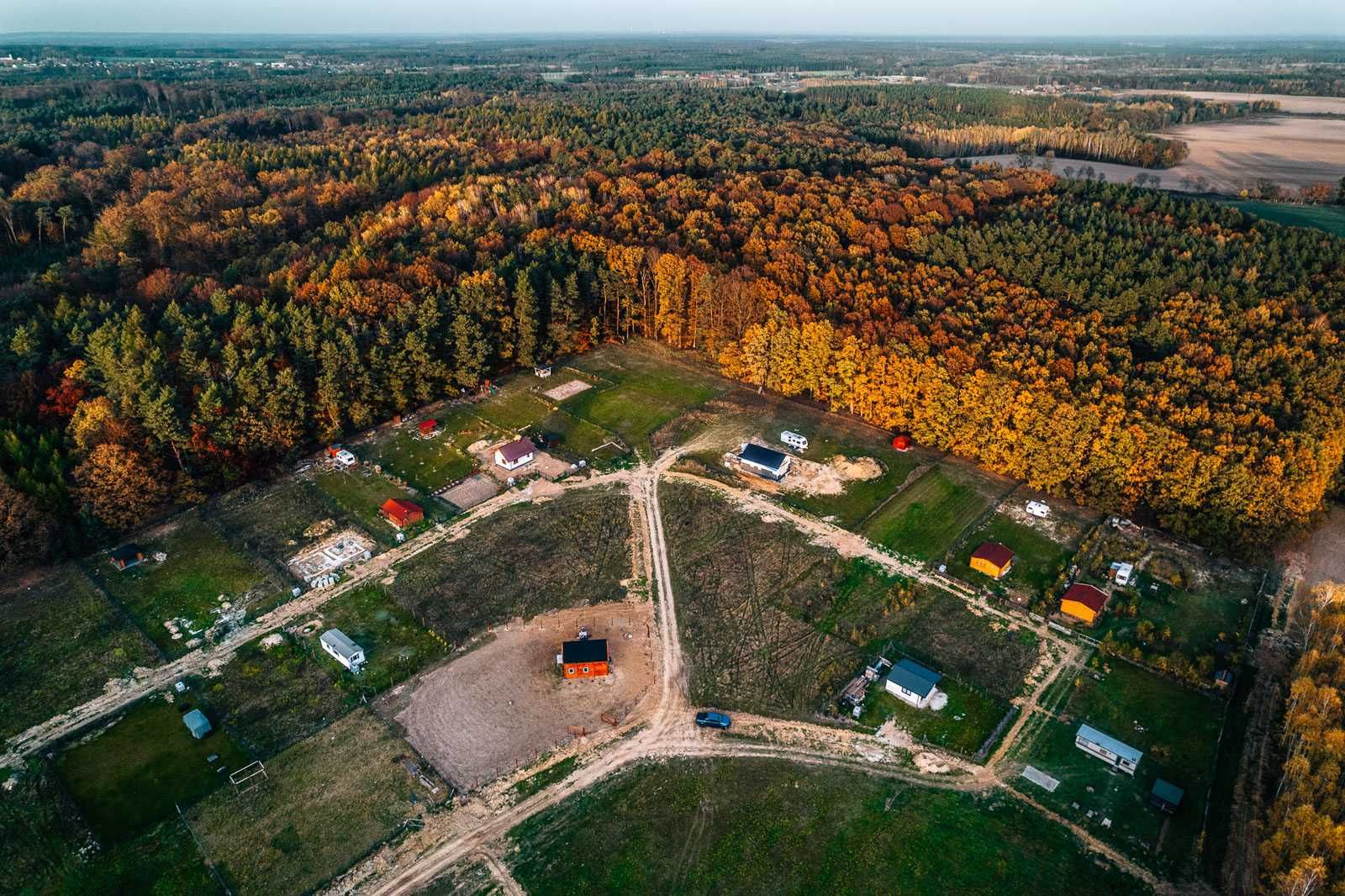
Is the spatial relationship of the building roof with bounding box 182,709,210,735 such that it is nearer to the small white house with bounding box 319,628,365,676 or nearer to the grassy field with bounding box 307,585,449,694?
the grassy field with bounding box 307,585,449,694

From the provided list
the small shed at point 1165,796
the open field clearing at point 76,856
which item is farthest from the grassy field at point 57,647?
the small shed at point 1165,796

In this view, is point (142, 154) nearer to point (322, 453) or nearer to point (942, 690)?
point (322, 453)

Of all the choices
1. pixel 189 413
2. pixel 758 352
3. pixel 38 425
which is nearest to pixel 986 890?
pixel 758 352

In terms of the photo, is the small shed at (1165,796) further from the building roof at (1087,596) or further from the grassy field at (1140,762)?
the building roof at (1087,596)

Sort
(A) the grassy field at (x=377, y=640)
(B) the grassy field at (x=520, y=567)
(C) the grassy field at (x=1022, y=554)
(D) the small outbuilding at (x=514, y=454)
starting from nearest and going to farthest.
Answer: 1. (A) the grassy field at (x=377, y=640)
2. (B) the grassy field at (x=520, y=567)
3. (C) the grassy field at (x=1022, y=554)
4. (D) the small outbuilding at (x=514, y=454)

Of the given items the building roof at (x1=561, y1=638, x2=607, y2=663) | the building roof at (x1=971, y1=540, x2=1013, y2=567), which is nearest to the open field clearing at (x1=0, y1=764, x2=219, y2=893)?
the building roof at (x1=561, y1=638, x2=607, y2=663)

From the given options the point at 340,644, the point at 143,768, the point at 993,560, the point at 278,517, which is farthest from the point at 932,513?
the point at 143,768
